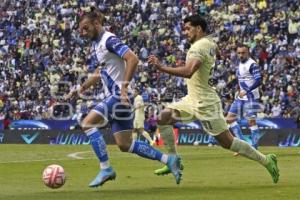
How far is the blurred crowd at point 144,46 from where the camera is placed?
38250 mm

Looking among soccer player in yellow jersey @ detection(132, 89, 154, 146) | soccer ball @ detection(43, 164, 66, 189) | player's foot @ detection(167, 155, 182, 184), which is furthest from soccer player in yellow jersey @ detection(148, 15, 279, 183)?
soccer player in yellow jersey @ detection(132, 89, 154, 146)

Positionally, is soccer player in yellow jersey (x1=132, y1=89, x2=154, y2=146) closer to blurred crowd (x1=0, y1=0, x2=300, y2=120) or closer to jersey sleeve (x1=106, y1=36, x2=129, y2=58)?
blurred crowd (x1=0, y1=0, x2=300, y2=120)

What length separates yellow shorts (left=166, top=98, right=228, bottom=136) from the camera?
44.4 feet

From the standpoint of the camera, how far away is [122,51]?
1316 cm

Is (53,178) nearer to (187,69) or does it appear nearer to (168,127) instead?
(168,127)

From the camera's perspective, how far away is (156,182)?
47.2ft

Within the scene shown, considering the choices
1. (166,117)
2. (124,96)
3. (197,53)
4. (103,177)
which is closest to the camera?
(124,96)

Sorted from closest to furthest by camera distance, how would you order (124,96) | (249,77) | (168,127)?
(124,96)
(168,127)
(249,77)

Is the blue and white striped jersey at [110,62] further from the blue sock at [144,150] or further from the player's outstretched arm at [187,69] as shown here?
the player's outstretched arm at [187,69]

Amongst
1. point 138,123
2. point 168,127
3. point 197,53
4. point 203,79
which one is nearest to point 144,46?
point 138,123

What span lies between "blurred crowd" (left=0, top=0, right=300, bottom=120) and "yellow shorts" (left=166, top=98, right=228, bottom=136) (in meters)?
20.8

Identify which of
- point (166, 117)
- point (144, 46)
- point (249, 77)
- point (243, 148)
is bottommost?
point (144, 46)

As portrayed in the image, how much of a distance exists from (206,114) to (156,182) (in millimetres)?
1593

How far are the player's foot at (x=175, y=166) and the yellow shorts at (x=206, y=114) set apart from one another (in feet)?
2.30
